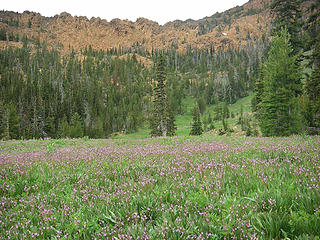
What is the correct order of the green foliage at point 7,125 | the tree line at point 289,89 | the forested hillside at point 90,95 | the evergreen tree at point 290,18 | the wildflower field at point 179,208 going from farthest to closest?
1. the forested hillside at point 90,95
2. the green foliage at point 7,125
3. the evergreen tree at point 290,18
4. the tree line at point 289,89
5. the wildflower field at point 179,208

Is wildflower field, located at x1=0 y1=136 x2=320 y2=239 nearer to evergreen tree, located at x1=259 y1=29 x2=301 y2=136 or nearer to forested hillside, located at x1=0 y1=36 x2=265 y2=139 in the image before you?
evergreen tree, located at x1=259 y1=29 x2=301 y2=136

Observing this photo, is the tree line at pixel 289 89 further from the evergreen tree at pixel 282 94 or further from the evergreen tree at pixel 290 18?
the evergreen tree at pixel 290 18

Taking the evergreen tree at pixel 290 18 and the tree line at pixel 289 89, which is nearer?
the tree line at pixel 289 89

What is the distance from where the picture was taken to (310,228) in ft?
7.64

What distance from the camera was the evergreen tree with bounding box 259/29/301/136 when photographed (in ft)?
75.7

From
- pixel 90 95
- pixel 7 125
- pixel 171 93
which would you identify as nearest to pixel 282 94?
pixel 7 125

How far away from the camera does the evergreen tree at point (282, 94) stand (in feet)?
75.7

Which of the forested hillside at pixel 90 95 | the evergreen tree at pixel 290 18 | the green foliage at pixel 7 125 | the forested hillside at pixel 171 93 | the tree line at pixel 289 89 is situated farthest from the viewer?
the forested hillside at pixel 90 95

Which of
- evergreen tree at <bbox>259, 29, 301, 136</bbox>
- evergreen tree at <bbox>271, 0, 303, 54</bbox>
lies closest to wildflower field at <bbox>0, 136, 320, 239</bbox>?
evergreen tree at <bbox>259, 29, 301, 136</bbox>

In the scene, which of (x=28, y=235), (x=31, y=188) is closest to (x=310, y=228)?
(x=28, y=235)

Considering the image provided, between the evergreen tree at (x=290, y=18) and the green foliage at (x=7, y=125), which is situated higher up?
the evergreen tree at (x=290, y=18)

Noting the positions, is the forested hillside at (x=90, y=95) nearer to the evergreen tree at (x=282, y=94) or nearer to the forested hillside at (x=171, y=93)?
the forested hillside at (x=171, y=93)

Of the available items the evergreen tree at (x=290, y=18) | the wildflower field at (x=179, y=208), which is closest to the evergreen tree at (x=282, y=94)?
the evergreen tree at (x=290, y=18)

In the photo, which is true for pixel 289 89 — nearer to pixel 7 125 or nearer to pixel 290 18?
pixel 290 18
